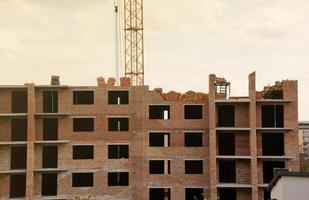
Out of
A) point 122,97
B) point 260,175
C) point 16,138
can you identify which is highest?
point 122,97

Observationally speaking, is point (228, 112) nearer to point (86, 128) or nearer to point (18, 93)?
point (86, 128)

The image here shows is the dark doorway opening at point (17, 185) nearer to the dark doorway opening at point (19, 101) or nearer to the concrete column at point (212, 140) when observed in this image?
the dark doorway opening at point (19, 101)

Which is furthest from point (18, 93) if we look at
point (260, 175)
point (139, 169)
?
point (260, 175)

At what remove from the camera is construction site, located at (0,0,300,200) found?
177 ft

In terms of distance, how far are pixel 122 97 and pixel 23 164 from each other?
11.0 metres

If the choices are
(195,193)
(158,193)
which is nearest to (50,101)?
(158,193)

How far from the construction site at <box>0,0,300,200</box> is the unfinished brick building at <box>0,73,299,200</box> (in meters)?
0.09

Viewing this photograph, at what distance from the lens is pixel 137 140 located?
55031 mm

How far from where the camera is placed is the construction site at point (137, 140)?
54.0 m

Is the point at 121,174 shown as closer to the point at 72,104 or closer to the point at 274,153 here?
the point at 72,104

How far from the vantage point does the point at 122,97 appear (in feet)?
182

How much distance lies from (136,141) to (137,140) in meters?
0.13

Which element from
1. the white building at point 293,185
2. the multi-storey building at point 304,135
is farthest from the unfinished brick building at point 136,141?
the multi-storey building at point 304,135

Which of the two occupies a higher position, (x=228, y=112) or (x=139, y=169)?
(x=228, y=112)
